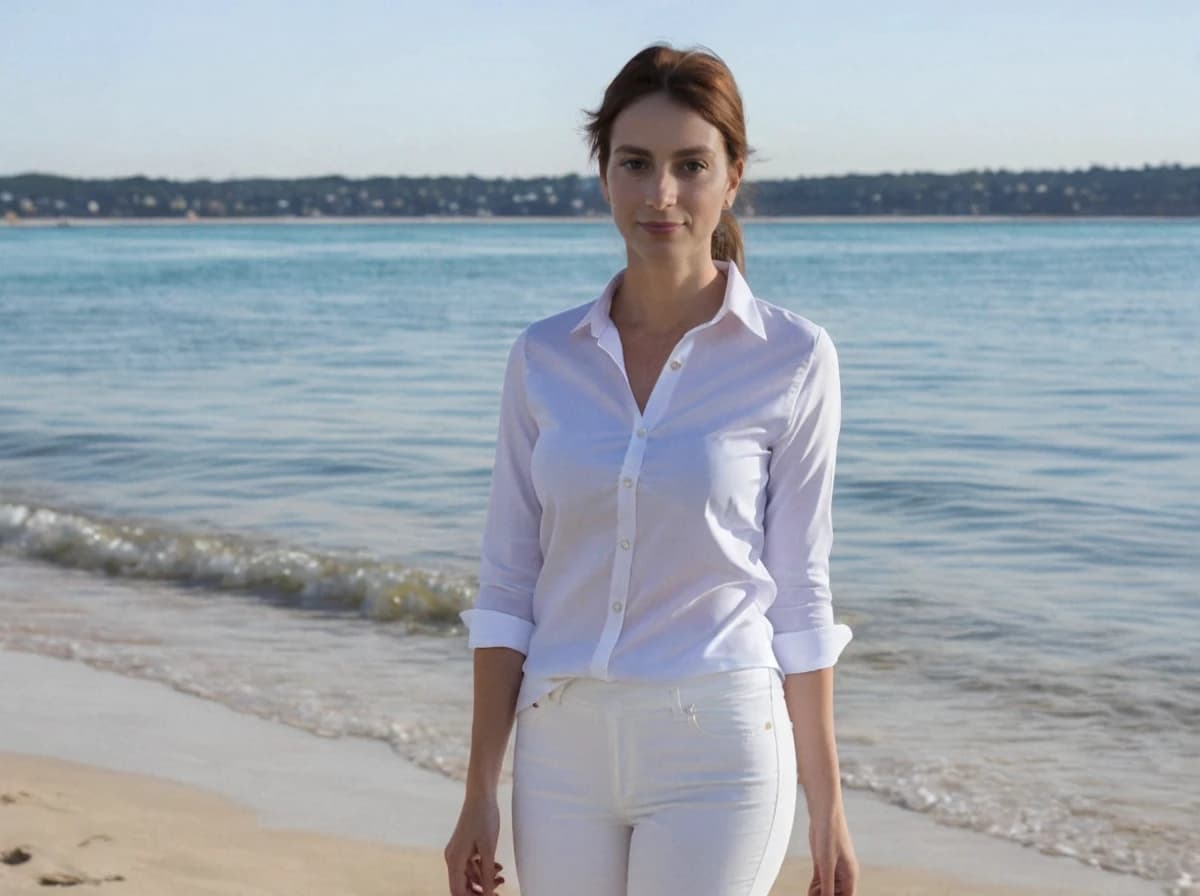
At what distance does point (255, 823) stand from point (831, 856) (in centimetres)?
316

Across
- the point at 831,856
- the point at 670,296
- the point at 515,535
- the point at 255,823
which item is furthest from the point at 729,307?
the point at 255,823

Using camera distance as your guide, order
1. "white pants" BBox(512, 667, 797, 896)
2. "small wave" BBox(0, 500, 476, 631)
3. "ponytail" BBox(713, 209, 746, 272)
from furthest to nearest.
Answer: "small wave" BBox(0, 500, 476, 631) → "ponytail" BBox(713, 209, 746, 272) → "white pants" BBox(512, 667, 797, 896)

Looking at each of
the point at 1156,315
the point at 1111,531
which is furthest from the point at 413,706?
the point at 1156,315

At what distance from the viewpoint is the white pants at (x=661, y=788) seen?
7.57 feet

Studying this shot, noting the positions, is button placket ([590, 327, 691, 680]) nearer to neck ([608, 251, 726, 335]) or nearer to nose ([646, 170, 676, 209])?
neck ([608, 251, 726, 335])

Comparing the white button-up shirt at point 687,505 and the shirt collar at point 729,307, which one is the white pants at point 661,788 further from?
the shirt collar at point 729,307

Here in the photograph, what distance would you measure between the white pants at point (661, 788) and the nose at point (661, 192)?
0.68 m

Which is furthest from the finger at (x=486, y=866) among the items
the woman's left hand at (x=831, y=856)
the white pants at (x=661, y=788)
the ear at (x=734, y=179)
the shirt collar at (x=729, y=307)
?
the ear at (x=734, y=179)

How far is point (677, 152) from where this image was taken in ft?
7.94

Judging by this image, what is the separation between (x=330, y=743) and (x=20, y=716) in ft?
4.03

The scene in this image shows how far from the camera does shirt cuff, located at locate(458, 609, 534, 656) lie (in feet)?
8.18

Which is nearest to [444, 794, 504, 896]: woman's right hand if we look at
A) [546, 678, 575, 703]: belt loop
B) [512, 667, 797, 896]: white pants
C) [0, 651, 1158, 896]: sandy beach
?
[512, 667, 797, 896]: white pants

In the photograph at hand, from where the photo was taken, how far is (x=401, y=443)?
14141 millimetres

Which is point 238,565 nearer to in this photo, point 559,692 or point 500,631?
point 500,631
